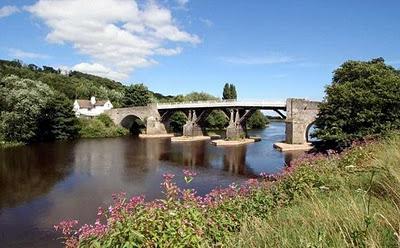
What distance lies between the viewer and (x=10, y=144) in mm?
44219

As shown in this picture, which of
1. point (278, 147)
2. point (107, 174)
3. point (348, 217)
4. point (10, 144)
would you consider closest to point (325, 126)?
point (278, 147)

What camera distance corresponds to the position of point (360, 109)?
27.7 metres

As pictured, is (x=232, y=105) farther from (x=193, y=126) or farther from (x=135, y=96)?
(x=135, y=96)

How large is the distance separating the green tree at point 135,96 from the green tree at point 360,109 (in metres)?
54.9

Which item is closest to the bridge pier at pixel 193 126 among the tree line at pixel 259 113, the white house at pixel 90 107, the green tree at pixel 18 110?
the tree line at pixel 259 113

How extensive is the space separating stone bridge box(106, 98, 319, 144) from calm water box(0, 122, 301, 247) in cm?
428

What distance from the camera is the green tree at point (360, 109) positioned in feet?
87.2

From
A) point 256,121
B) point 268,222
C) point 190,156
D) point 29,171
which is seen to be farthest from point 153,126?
point 268,222

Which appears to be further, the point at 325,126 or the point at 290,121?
the point at 290,121

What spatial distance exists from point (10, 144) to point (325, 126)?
3407 centimetres

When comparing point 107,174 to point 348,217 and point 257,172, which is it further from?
point 348,217

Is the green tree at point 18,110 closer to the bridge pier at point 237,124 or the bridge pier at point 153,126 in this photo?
the bridge pier at point 153,126

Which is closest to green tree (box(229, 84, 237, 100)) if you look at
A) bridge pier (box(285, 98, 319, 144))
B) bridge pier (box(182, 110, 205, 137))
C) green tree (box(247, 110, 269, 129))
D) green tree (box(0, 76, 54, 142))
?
green tree (box(247, 110, 269, 129))

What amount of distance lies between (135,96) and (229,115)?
→ 28360 millimetres
